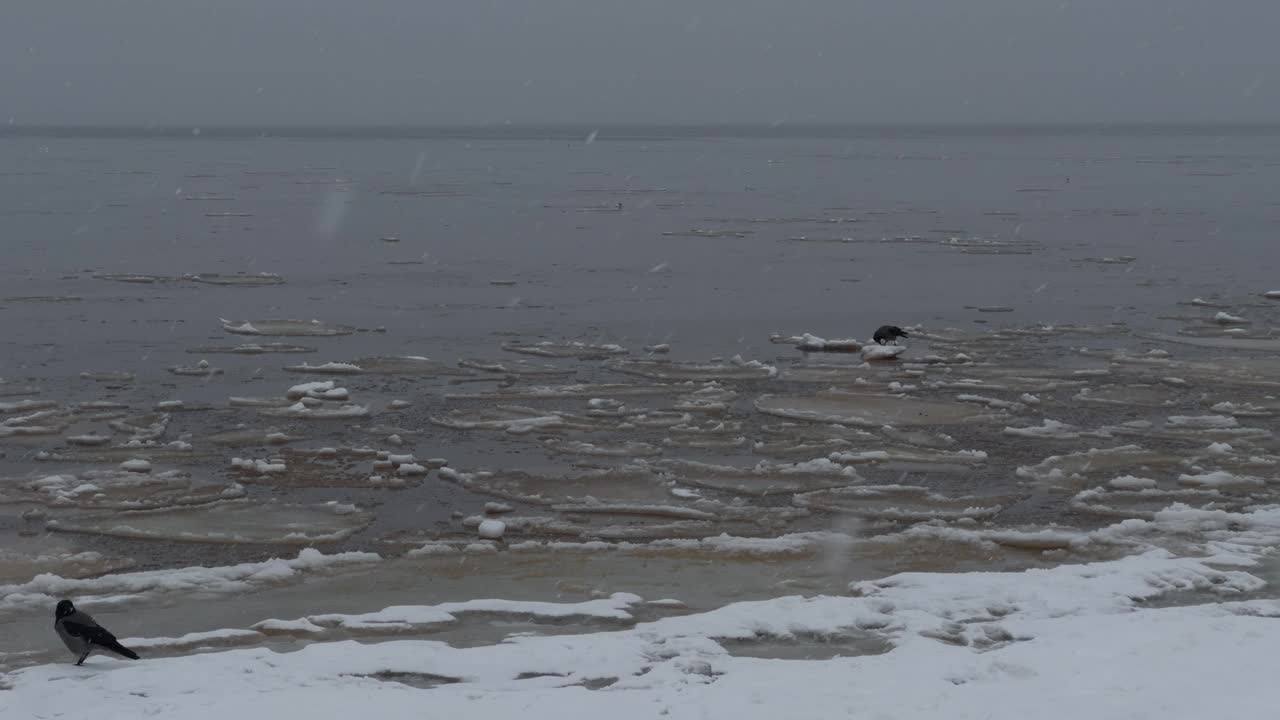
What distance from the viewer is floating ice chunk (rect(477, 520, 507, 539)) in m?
8.98

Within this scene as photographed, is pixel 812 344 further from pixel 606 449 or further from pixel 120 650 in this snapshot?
pixel 120 650

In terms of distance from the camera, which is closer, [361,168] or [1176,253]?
[1176,253]

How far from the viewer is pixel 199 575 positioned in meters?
8.09

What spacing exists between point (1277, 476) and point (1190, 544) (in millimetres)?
2288

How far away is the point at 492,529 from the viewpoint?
354 inches

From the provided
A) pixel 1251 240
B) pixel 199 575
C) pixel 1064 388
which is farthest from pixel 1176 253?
pixel 199 575

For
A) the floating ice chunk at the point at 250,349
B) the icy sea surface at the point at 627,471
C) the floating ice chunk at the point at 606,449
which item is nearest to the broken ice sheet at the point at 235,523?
the icy sea surface at the point at 627,471

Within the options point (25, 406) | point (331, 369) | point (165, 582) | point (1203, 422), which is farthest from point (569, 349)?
point (165, 582)

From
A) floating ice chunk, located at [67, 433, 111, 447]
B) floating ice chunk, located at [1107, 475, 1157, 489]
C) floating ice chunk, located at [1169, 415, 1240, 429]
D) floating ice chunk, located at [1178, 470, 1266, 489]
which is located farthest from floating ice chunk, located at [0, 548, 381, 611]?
floating ice chunk, located at [1169, 415, 1240, 429]

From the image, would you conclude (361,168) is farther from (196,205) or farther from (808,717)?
(808,717)

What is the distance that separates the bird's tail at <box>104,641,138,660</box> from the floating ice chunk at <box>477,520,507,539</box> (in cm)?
280

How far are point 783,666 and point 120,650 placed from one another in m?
3.02

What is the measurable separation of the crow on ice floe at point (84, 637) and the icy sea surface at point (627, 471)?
0.13 metres

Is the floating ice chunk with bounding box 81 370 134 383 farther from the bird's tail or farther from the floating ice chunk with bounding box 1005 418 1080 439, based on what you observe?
the floating ice chunk with bounding box 1005 418 1080 439
